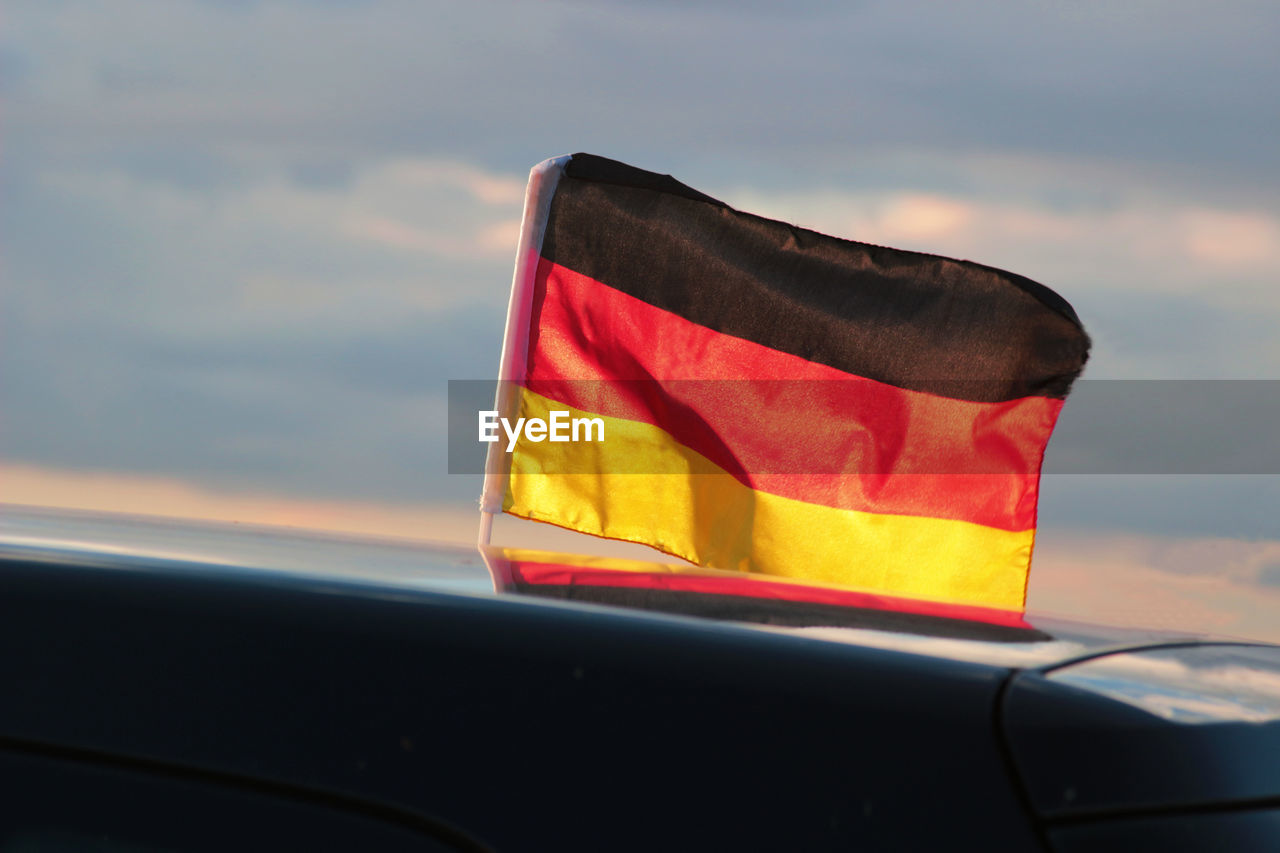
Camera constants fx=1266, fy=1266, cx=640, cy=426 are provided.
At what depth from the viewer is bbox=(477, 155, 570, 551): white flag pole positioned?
16.5 feet

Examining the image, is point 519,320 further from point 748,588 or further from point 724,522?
point 748,588

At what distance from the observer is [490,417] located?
5.11 meters

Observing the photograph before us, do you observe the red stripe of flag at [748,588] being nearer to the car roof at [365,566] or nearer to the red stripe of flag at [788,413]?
the car roof at [365,566]

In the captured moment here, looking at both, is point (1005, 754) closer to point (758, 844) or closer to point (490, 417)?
point (758, 844)

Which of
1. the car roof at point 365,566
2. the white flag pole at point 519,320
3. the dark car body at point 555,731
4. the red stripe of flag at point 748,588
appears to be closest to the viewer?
the dark car body at point 555,731

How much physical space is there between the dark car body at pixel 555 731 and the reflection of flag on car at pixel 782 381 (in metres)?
4.13

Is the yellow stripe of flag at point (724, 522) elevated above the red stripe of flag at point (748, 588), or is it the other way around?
the red stripe of flag at point (748, 588)

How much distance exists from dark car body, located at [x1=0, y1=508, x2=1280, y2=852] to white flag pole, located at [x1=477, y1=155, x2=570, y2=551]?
13.3 feet

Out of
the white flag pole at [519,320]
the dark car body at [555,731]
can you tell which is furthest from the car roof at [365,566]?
the white flag pole at [519,320]

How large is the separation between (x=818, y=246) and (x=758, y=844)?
4.69 meters

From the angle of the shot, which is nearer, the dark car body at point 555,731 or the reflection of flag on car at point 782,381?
the dark car body at point 555,731

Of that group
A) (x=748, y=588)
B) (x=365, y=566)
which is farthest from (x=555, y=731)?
(x=748, y=588)

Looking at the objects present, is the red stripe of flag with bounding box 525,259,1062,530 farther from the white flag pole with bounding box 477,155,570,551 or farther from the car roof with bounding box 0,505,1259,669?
the car roof with bounding box 0,505,1259,669

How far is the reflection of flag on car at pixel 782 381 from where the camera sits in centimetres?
511
